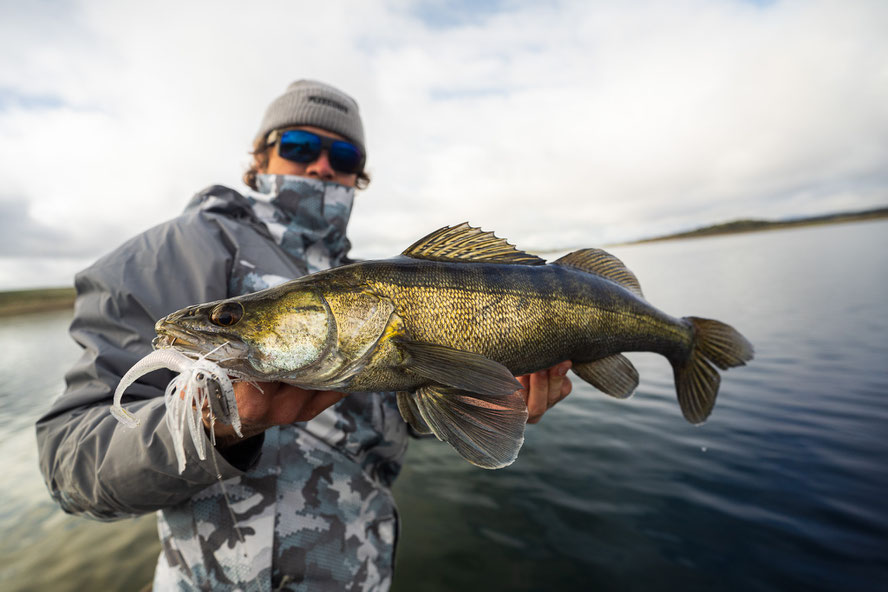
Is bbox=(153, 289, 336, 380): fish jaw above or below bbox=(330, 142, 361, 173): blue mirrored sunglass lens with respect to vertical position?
below

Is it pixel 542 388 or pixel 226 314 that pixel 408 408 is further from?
pixel 542 388

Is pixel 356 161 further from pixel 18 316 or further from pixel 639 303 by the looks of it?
pixel 18 316

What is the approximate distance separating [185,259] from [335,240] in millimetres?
1304

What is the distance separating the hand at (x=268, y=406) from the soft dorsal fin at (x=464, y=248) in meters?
0.82

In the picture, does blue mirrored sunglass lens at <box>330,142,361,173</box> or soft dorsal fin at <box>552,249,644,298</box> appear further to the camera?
blue mirrored sunglass lens at <box>330,142,361,173</box>

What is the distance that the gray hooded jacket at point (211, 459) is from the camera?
6.42 feet

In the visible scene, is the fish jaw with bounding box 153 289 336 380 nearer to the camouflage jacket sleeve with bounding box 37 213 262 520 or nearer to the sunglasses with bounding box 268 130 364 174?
the camouflage jacket sleeve with bounding box 37 213 262 520

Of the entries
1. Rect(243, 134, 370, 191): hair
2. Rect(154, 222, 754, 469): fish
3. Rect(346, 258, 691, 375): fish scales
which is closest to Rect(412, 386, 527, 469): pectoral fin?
Rect(154, 222, 754, 469): fish

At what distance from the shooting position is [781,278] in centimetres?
2509

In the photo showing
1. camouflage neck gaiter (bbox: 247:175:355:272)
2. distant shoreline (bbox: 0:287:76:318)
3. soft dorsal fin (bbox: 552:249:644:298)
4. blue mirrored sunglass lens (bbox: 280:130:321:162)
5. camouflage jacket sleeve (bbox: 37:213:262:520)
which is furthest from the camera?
distant shoreline (bbox: 0:287:76:318)

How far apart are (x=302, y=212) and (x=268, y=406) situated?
2291 mm

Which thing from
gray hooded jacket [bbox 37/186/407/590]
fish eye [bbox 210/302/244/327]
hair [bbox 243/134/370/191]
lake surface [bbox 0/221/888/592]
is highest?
hair [bbox 243/134/370/191]

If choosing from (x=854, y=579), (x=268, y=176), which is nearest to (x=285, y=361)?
(x=268, y=176)

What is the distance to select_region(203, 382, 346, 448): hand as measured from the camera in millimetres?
1632
